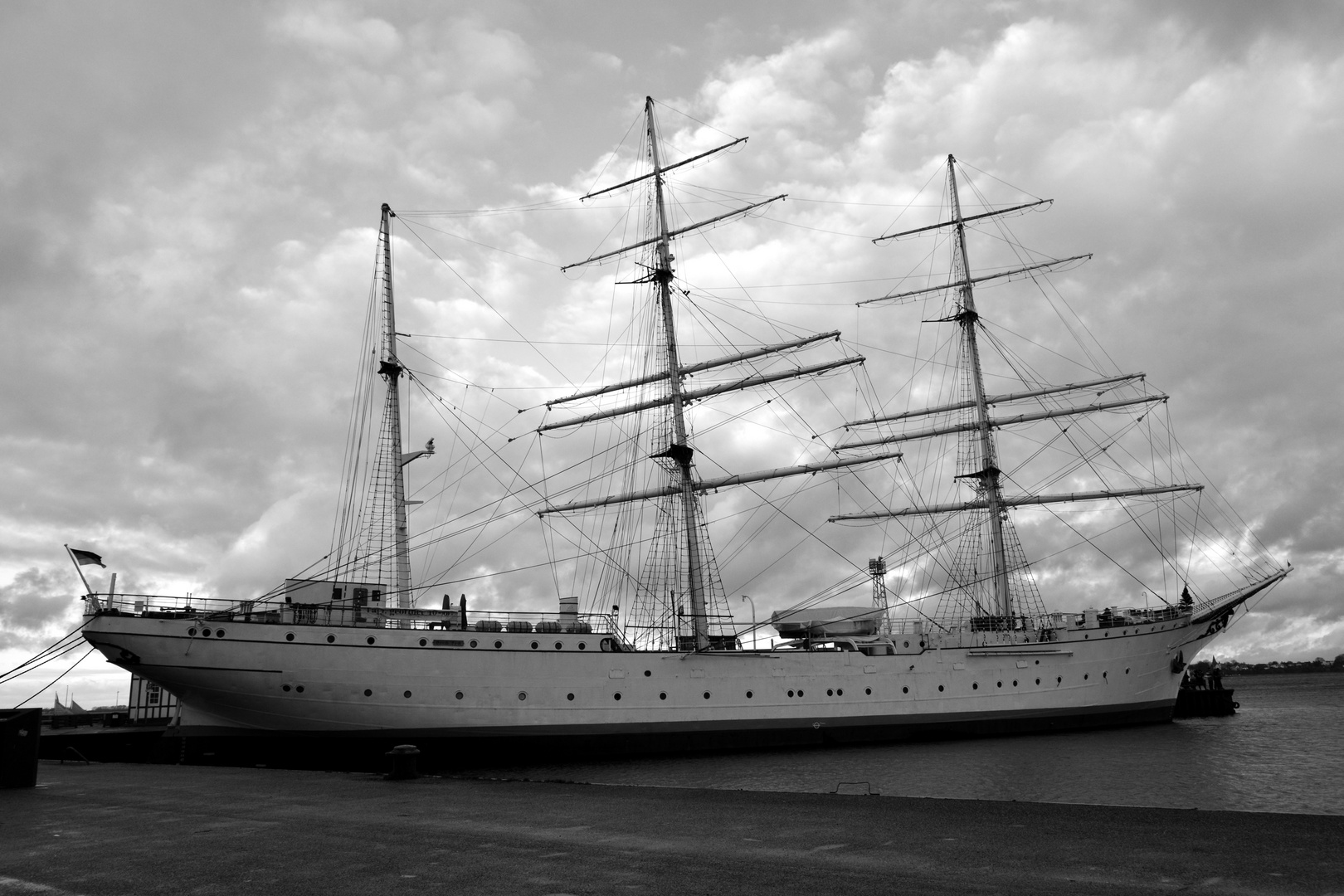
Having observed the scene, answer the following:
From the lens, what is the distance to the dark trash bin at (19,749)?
14305 mm

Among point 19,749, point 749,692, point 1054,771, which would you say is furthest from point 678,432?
point 19,749

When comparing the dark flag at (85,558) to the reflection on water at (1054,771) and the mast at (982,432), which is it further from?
the mast at (982,432)

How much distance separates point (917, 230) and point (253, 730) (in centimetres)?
3865

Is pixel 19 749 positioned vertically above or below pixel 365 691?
below

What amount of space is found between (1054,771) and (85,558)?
26.7 meters

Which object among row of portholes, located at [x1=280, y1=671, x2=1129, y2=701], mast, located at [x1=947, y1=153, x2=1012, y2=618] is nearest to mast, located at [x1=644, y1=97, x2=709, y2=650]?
row of portholes, located at [x1=280, y1=671, x2=1129, y2=701]

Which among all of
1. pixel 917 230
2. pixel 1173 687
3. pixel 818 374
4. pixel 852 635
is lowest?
pixel 1173 687

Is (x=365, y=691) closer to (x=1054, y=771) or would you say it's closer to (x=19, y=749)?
(x=19, y=749)

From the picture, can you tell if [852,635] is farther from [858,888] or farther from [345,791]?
[858,888]

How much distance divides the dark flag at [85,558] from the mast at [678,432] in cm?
1791

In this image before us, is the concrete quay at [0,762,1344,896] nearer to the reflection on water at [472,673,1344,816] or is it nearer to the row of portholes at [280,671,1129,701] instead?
the reflection on water at [472,673,1344,816]

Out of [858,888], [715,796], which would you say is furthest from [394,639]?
[858,888]

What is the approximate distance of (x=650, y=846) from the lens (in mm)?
8789

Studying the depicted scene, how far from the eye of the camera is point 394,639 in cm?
2634
